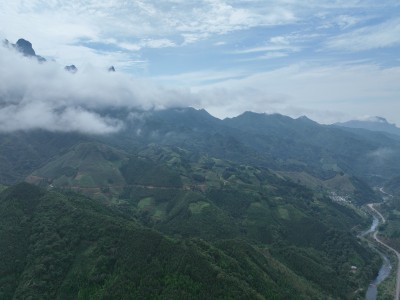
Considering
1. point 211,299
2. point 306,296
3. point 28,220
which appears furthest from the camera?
point 28,220

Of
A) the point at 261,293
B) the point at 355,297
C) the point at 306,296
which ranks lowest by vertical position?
the point at 355,297

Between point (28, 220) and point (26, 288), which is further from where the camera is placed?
point (28, 220)

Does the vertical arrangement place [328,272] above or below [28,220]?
below

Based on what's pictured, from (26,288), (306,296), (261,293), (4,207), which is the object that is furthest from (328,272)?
(4,207)

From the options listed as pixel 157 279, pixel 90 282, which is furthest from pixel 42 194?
pixel 157 279

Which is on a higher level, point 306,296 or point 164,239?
point 164,239

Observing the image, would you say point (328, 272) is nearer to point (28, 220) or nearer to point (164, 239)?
point (164, 239)

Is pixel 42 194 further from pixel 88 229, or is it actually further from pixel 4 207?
pixel 88 229

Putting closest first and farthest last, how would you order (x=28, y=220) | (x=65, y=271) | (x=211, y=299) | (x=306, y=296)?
(x=211, y=299)
(x=65, y=271)
(x=306, y=296)
(x=28, y=220)

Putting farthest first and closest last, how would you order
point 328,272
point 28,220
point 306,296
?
1. point 328,272
2. point 28,220
3. point 306,296
